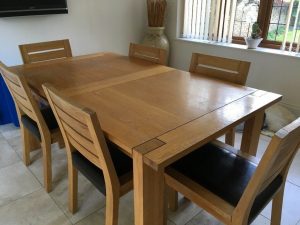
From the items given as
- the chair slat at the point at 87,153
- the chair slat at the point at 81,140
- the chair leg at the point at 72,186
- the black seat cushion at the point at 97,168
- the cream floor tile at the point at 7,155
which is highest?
the chair slat at the point at 81,140

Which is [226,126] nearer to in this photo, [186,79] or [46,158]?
[186,79]

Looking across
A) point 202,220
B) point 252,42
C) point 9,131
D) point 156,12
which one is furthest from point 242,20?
point 9,131

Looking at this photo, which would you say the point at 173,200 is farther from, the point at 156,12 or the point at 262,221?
the point at 156,12

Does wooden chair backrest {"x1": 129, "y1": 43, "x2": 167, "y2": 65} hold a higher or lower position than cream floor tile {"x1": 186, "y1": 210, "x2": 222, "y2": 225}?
higher

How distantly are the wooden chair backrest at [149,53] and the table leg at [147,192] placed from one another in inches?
47.8

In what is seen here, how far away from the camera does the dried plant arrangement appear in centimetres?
331

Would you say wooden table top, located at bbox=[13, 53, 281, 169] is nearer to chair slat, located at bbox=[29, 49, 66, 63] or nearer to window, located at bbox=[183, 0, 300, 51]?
chair slat, located at bbox=[29, 49, 66, 63]

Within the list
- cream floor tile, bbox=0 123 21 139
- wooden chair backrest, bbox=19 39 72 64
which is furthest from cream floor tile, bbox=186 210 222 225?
cream floor tile, bbox=0 123 21 139

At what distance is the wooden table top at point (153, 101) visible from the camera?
1.03m

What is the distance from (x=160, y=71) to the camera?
1.91 m

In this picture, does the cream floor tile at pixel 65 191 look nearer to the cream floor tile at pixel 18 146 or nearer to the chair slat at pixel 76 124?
the cream floor tile at pixel 18 146

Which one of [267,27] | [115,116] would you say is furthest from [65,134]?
[267,27]

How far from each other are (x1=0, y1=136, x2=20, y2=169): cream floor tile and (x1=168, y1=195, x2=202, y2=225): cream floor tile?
1328 mm

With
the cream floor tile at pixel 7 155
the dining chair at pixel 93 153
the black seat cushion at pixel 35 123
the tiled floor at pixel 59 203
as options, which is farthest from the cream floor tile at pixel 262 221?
the cream floor tile at pixel 7 155
